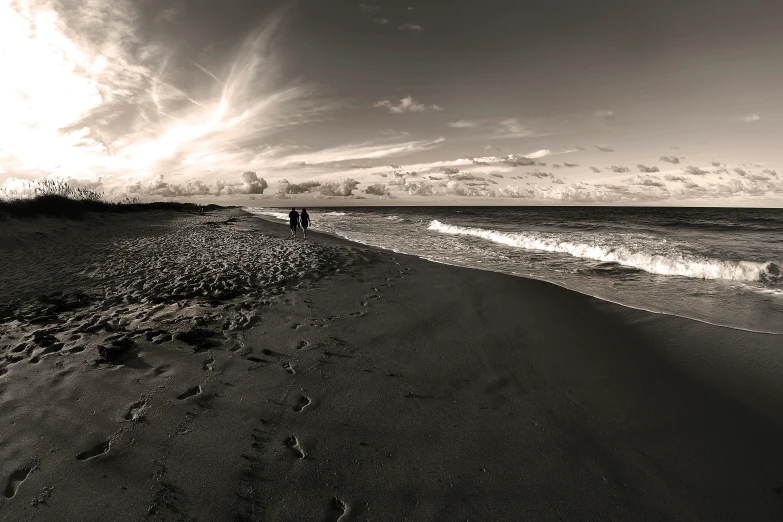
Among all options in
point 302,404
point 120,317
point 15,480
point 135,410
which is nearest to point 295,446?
point 302,404

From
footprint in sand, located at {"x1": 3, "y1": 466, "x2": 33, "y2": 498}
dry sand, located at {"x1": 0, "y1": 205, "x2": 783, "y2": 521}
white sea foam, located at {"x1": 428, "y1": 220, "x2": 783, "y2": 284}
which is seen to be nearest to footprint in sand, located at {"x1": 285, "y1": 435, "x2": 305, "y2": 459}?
dry sand, located at {"x1": 0, "y1": 205, "x2": 783, "y2": 521}

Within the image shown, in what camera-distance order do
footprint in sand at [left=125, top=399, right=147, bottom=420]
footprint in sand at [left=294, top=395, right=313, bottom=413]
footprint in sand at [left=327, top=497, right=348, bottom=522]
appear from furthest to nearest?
1. footprint in sand at [left=294, top=395, right=313, bottom=413]
2. footprint in sand at [left=125, top=399, right=147, bottom=420]
3. footprint in sand at [left=327, top=497, right=348, bottom=522]

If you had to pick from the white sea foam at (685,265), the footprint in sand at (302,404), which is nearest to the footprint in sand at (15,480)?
the footprint in sand at (302,404)

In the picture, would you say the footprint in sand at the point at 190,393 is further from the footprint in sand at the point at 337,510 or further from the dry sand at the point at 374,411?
the footprint in sand at the point at 337,510

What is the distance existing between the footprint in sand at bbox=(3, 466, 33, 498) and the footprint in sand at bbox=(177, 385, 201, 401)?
146 cm

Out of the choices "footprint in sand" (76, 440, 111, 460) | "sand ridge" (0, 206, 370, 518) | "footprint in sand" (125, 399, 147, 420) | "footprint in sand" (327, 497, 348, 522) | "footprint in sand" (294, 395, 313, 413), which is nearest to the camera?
"footprint in sand" (327, 497, 348, 522)

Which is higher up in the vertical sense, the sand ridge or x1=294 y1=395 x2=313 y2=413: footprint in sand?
the sand ridge

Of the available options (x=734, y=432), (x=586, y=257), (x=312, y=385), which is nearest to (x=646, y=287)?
(x=586, y=257)

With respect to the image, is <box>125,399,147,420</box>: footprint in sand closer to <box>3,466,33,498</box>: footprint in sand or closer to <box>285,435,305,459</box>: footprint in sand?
<box>3,466,33,498</box>: footprint in sand

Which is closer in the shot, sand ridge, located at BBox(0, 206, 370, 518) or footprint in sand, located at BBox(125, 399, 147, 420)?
footprint in sand, located at BBox(125, 399, 147, 420)

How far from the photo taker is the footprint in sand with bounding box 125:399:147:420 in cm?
418

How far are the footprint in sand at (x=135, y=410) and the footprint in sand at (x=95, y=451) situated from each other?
42 centimetres

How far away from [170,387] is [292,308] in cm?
368

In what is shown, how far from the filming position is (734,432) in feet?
14.3
